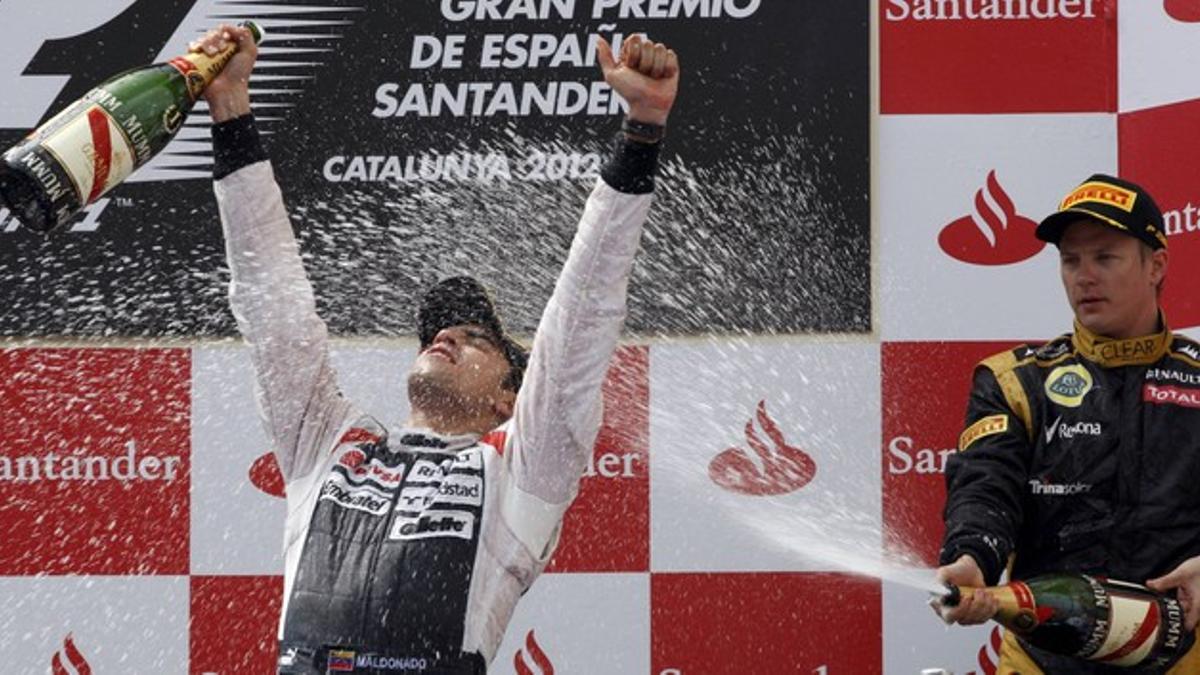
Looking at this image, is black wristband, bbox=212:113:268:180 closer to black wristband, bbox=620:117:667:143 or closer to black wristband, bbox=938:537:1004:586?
black wristband, bbox=620:117:667:143

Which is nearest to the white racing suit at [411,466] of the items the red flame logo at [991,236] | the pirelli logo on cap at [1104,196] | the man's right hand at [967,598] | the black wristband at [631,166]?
the black wristband at [631,166]

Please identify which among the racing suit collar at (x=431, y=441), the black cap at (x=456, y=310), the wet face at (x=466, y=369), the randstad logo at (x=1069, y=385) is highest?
the black cap at (x=456, y=310)

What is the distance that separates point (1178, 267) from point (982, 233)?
387 mm

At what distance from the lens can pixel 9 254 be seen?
4.30 metres

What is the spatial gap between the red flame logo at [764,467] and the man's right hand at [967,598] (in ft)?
2.35

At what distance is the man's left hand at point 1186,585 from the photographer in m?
3.61

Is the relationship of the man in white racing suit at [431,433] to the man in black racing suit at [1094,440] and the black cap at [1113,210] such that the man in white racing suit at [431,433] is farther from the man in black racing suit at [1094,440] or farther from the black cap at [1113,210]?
the black cap at [1113,210]

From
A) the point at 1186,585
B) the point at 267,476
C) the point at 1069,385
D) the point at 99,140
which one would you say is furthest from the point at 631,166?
the point at 267,476

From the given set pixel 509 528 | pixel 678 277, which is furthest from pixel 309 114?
pixel 509 528

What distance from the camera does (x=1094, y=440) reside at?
377cm

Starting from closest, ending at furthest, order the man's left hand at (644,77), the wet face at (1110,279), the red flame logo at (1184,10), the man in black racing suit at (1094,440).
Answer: the man's left hand at (644,77)
the man in black racing suit at (1094,440)
the wet face at (1110,279)
the red flame logo at (1184,10)

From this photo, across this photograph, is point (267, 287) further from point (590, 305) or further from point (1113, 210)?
point (1113, 210)

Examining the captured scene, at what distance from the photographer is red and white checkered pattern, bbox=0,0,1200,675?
4.25m

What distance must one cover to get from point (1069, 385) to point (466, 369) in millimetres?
1058
